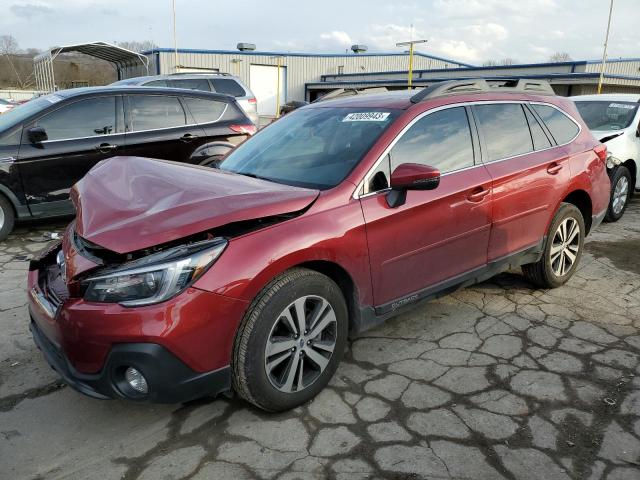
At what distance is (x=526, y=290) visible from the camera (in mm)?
4633

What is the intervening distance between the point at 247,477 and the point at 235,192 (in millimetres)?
1376

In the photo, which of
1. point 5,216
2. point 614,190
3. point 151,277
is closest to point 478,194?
point 151,277

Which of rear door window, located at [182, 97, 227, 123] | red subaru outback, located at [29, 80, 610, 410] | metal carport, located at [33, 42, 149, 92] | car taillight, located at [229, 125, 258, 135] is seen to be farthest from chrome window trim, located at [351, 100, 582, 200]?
metal carport, located at [33, 42, 149, 92]

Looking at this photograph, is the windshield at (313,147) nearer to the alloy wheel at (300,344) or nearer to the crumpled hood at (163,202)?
the crumpled hood at (163,202)

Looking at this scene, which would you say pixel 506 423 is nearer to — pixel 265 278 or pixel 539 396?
pixel 539 396

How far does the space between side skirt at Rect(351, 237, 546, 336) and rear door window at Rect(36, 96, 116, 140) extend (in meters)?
4.58

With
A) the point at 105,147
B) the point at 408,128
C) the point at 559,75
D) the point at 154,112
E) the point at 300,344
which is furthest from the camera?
the point at 559,75

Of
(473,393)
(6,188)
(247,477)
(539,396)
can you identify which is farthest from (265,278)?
(6,188)

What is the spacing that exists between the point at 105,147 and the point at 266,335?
4.54 m

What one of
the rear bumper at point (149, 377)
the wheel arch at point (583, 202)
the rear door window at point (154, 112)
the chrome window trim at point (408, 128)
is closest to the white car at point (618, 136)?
the wheel arch at point (583, 202)

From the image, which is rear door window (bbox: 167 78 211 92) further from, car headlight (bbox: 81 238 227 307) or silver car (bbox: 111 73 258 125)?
car headlight (bbox: 81 238 227 307)

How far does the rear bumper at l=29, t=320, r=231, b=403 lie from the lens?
7.55 feet

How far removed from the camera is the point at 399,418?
278cm

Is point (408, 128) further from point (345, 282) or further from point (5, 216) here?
point (5, 216)
